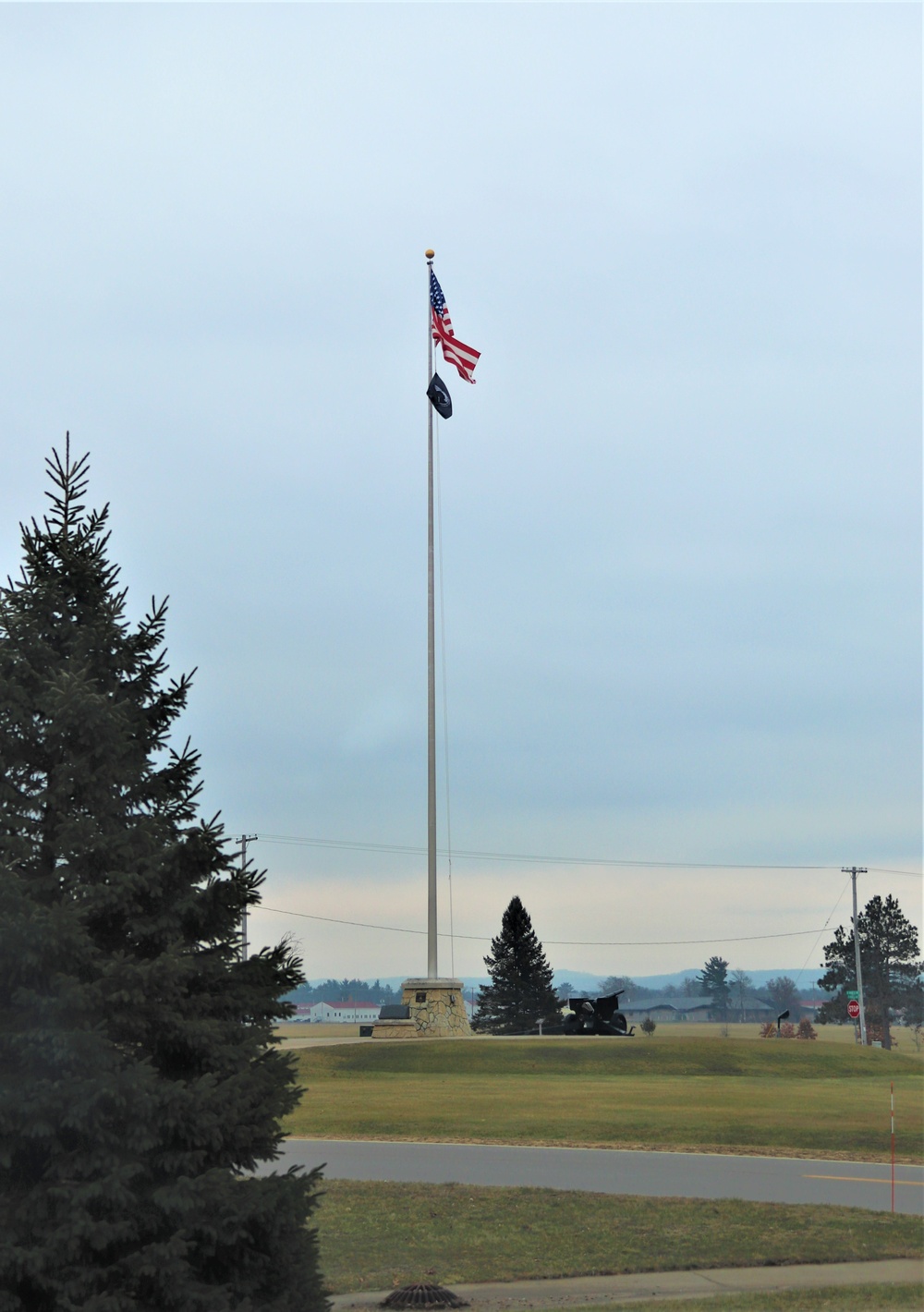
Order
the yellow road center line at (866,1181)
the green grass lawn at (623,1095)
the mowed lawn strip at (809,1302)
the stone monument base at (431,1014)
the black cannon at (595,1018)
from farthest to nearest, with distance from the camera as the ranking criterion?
the black cannon at (595,1018) → the stone monument base at (431,1014) → the green grass lawn at (623,1095) → the yellow road center line at (866,1181) → the mowed lawn strip at (809,1302)

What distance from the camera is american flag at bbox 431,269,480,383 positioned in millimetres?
41188

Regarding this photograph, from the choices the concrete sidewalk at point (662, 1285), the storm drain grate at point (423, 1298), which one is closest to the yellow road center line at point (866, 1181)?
the concrete sidewalk at point (662, 1285)

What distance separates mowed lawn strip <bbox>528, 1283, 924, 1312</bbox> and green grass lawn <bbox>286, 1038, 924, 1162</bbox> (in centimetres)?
595

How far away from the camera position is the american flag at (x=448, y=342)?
4119 centimetres

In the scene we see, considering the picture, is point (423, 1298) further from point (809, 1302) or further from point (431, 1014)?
point (431, 1014)

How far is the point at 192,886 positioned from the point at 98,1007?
0.86 metres

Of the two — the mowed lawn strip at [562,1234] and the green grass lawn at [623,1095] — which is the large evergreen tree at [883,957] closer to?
the green grass lawn at [623,1095]

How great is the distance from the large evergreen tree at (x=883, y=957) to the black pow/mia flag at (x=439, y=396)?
5087cm

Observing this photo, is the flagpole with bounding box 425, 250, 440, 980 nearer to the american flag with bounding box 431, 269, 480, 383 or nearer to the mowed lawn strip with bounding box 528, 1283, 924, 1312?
the american flag with bounding box 431, 269, 480, 383

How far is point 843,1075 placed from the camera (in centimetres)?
3428

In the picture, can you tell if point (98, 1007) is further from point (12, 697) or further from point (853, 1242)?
point (853, 1242)

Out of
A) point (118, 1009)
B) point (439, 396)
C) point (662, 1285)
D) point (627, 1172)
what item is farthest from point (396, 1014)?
point (118, 1009)

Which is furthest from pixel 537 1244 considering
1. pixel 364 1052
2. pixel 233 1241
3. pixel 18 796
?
pixel 364 1052

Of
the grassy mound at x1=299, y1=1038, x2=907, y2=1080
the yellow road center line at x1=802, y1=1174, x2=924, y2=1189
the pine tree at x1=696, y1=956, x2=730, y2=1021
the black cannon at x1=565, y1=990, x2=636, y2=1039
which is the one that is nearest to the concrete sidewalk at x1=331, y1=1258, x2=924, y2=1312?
the yellow road center line at x1=802, y1=1174, x2=924, y2=1189
